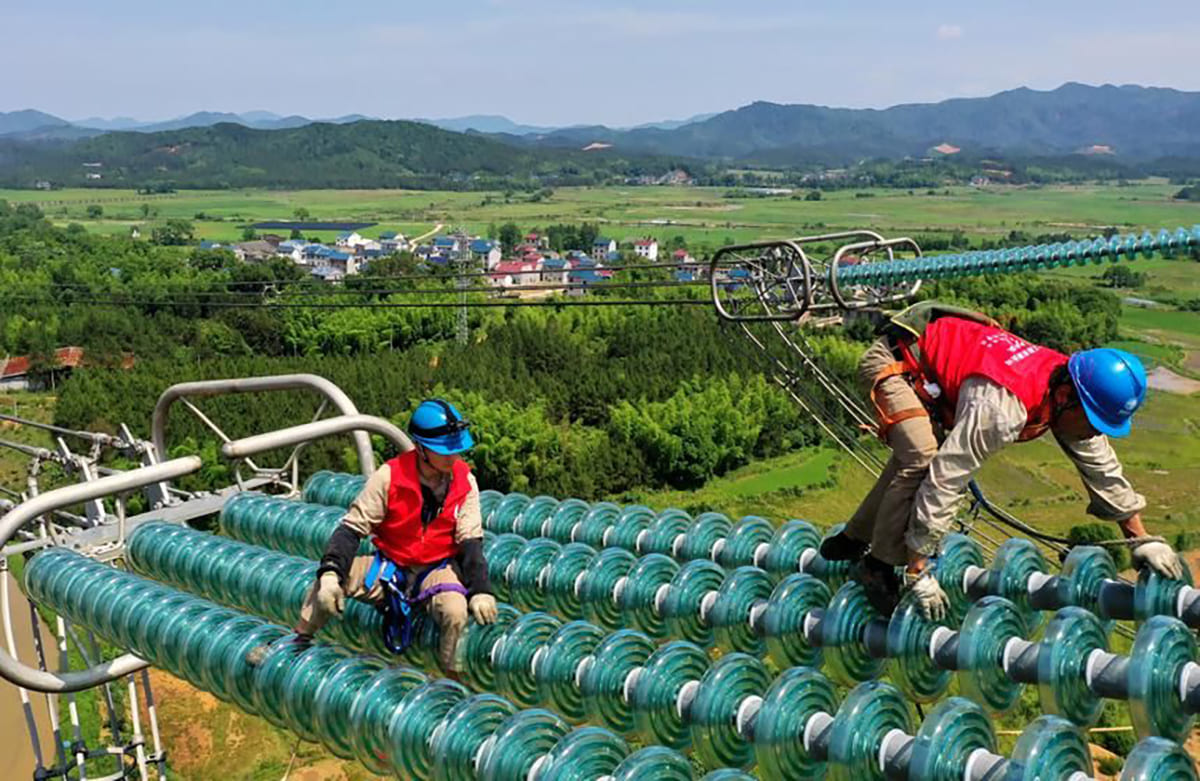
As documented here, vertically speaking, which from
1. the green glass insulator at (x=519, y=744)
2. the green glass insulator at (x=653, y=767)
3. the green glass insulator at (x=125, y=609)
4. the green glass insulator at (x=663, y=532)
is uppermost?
the green glass insulator at (x=653, y=767)

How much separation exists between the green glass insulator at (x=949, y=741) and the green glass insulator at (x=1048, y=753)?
0.18m

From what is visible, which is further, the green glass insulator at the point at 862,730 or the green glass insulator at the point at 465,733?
the green glass insulator at the point at 465,733

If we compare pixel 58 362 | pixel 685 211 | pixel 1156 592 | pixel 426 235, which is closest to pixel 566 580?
pixel 1156 592

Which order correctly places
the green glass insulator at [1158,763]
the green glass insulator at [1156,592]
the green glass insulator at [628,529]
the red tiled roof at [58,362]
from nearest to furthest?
the green glass insulator at [1158,763], the green glass insulator at [1156,592], the green glass insulator at [628,529], the red tiled roof at [58,362]

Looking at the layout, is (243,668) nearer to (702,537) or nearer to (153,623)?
(153,623)

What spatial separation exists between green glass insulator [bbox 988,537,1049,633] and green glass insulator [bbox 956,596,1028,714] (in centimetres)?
54

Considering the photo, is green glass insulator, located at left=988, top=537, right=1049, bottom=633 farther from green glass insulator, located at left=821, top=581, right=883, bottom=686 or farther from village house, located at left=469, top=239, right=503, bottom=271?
village house, located at left=469, top=239, right=503, bottom=271

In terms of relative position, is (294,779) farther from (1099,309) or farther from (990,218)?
(990,218)

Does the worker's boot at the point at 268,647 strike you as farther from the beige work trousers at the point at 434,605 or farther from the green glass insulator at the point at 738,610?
the green glass insulator at the point at 738,610

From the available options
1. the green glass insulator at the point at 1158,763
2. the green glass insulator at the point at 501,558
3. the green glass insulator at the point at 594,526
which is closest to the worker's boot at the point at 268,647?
the green glass insulator at the point at 501,558

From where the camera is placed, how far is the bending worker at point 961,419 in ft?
13.6

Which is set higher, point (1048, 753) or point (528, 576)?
point (1048, 753)

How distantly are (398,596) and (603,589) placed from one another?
4.08 ft

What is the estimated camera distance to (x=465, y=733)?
3.99 meters
